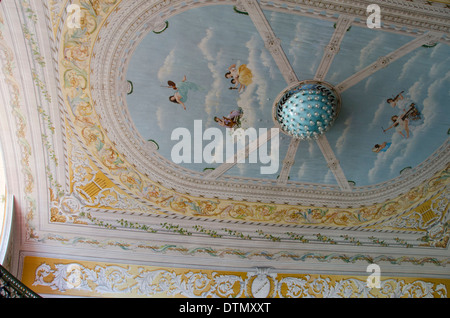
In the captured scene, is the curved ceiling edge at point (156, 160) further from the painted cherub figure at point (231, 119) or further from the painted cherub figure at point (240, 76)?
the painted cherub figure at point (240, 76)

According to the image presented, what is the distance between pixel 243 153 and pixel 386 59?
3.25 metres

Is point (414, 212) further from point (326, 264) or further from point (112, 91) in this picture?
point (112, 91)

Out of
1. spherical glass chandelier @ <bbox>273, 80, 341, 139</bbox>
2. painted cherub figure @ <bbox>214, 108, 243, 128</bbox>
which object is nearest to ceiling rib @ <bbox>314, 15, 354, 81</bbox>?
spherical glass chandelier @ <bbox>273, 80, 341, 139</bbox>

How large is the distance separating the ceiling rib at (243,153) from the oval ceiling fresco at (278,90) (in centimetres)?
11

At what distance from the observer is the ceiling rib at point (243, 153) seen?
774 centimetres

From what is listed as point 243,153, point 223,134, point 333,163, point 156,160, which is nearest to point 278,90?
point 223,134

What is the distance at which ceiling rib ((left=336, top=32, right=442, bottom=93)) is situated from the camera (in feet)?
21.8

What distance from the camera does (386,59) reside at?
6.88m

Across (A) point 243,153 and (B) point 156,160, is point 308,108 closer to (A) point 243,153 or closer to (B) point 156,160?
(A) point 243,153

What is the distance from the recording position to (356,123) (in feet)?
25.4

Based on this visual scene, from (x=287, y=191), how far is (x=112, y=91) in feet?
14.0

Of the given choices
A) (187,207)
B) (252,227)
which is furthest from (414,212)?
(187,207)

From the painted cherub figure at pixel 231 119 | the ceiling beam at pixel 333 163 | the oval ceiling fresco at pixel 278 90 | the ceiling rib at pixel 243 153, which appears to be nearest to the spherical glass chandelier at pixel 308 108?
the oval ceiling fresco at pixel 278 90
